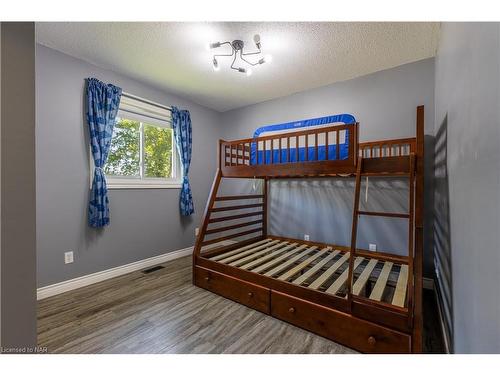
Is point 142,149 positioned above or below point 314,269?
above

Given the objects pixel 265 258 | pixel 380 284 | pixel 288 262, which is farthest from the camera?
pixel 265 258

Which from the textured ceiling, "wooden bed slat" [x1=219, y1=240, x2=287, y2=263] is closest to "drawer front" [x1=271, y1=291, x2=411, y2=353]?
"wooden bed slat" [x1=219, y1=240, x2=287, y2=263]

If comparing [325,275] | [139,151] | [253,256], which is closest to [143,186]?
[139,151]

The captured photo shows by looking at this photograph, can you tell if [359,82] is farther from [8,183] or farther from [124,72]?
[8,183]

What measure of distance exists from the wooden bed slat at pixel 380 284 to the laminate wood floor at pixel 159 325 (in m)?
0.41

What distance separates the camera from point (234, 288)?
6.82ft

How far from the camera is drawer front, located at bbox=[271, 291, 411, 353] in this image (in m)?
1.33

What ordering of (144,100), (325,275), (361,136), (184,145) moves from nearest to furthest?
(325,275) < (361,136) < (144,100) < (184,145)

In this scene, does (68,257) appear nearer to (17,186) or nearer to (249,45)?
(17,186)

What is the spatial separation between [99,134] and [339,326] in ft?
9.54

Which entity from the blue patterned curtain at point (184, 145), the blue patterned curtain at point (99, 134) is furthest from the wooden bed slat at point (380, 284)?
the blue patterned curtain at point (99, 134)

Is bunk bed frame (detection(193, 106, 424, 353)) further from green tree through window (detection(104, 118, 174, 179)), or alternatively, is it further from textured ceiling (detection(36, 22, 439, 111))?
green tree through window (detection(104, 118, 174, 179))

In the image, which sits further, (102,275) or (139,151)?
(139,151)
